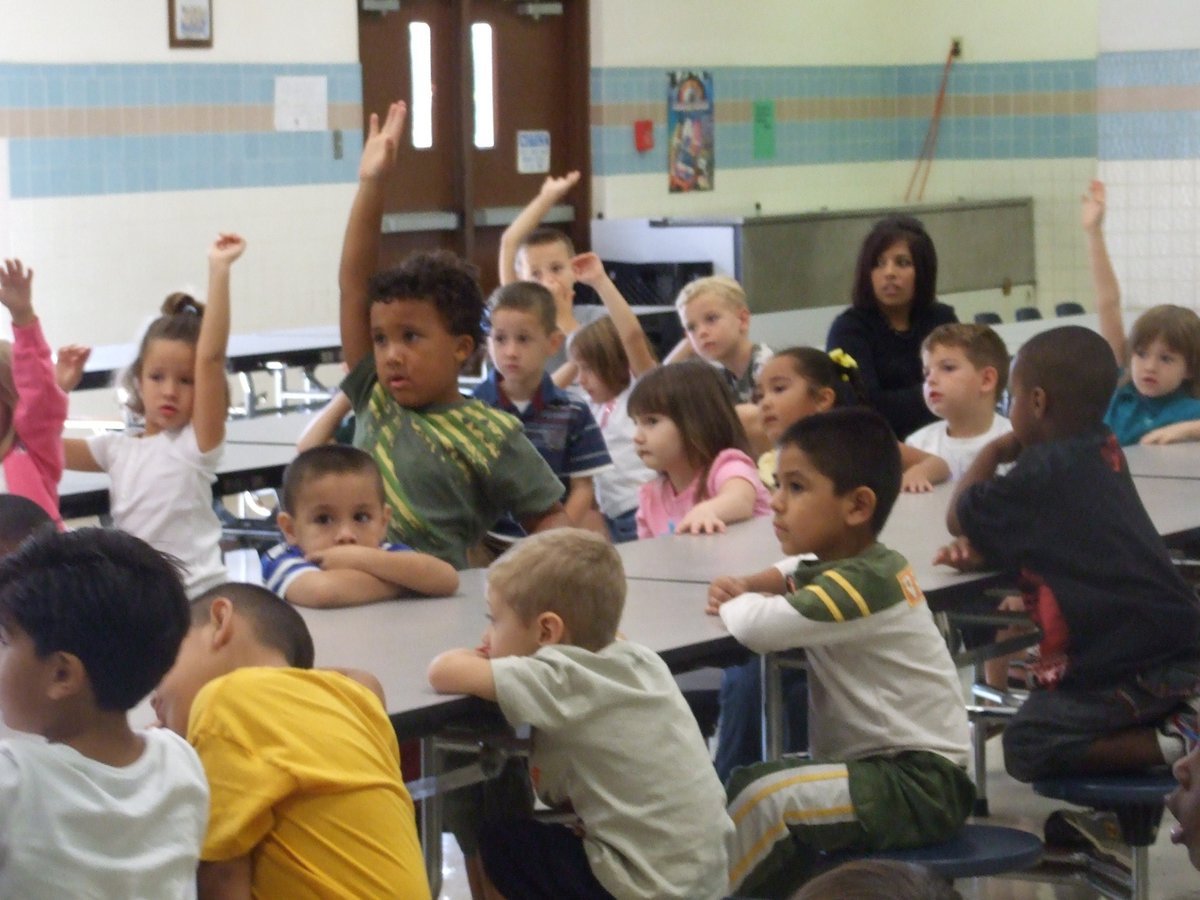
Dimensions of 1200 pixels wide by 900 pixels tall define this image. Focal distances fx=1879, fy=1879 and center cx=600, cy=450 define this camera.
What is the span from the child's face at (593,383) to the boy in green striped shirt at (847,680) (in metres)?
2.01

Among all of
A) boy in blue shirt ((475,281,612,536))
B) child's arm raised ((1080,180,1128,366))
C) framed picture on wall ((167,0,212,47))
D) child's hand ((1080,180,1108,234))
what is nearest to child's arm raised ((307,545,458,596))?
boy in blue shirt ((475,281,612,536))

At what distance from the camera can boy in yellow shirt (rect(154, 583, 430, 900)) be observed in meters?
2.04

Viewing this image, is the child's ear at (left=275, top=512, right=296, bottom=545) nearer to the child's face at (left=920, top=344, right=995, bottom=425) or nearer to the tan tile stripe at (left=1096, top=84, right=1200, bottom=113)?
the child's face at (left=920, top=344, right=995, bottom=425)

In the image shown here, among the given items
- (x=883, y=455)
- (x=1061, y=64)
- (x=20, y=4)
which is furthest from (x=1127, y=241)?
(x=883, y=455)

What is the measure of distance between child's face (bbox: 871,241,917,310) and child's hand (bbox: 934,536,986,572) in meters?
1.84

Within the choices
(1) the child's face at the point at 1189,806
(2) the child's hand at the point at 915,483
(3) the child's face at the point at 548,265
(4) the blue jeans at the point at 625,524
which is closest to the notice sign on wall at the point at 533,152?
(3) the child's face at the point at 548,265

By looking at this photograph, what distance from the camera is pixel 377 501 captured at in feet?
9.97

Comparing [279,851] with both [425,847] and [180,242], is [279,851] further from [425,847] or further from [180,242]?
[180,242]

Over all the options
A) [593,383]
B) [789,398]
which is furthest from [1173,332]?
[593,383]

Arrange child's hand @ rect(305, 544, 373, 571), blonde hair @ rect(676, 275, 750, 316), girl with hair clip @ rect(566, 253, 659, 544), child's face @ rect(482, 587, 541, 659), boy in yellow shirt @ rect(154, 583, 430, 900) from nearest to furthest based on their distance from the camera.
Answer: boy in yellow shirt @ rect(154, 583, 430, 900) → child's face @ rect(482, 587, 541, 659) → child's hand @ rect(305, 544, 373, 571) → girl with hair clip @ rect(566, 253, 659, 544) → blonde hair @ rect(676, 275, 750, 316)

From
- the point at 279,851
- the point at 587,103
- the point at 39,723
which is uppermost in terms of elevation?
the point at 587,103

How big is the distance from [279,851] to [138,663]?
306 millimetres

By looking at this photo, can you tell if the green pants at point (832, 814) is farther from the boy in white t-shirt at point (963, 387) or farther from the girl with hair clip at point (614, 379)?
the girl with hair clip at point (614, 379)

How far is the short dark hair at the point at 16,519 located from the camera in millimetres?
2994
